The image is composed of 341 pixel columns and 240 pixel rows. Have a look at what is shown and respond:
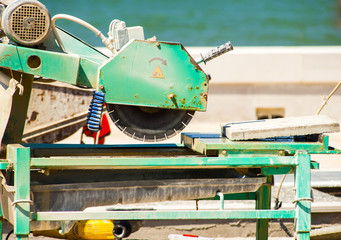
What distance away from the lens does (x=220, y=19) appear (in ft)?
82.8

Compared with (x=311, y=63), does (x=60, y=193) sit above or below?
below

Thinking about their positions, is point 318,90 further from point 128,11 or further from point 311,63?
point 128,11

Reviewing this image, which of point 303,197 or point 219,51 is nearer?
point 303,197

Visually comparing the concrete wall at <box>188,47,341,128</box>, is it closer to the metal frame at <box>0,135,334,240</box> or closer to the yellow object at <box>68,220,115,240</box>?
the yellow object at <box>68,220,115,240</box>

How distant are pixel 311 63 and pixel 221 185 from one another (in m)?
6.53

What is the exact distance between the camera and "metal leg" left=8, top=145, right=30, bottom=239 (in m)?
3.73

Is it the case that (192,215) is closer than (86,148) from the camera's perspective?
Yes

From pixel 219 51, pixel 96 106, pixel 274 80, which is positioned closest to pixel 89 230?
pixel 96 106

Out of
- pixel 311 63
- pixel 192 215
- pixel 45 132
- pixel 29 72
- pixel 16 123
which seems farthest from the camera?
pixel 311 63

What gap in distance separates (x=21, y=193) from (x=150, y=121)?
1.07 meters

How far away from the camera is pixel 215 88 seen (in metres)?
10.4

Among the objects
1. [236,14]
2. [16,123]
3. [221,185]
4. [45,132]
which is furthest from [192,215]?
[236,14]

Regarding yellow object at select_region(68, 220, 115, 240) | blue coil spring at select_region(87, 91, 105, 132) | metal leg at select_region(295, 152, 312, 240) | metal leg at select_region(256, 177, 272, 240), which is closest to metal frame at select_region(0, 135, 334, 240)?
metal leg at select_region(295, 152, 312, 240)

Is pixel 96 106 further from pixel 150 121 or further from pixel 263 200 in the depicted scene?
pixel 263 200
